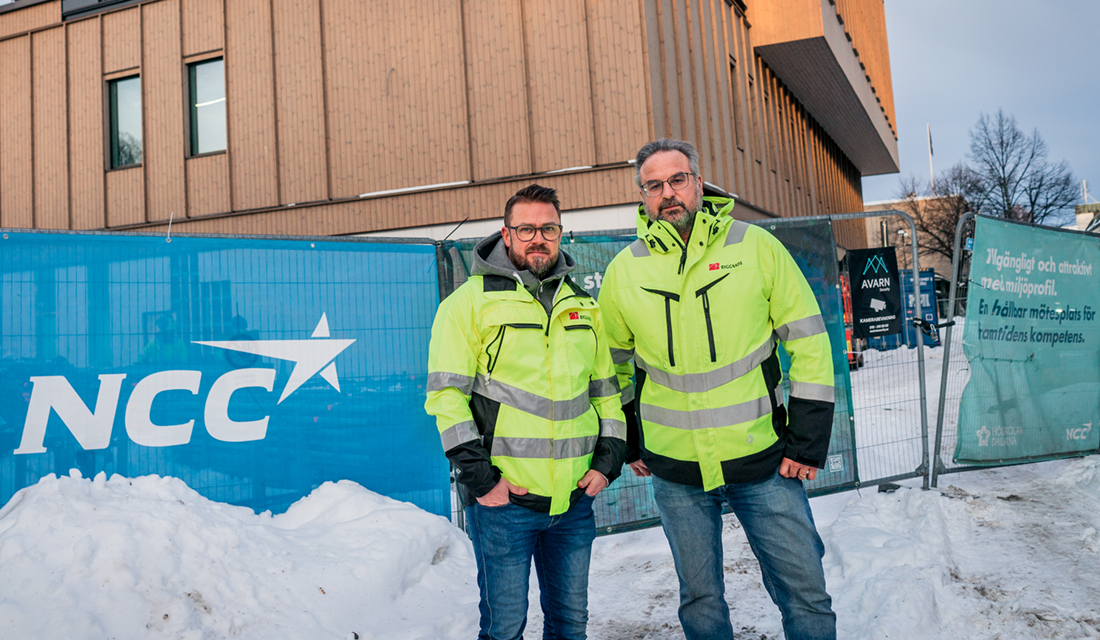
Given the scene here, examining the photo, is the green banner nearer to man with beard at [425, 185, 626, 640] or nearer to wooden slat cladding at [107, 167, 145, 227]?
man with beard at [425, 185, 626, 640]

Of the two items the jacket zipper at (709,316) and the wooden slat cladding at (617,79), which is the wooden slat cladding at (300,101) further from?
the jacket zipper at (709,316)

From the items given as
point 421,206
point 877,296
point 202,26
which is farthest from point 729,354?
point 202,26

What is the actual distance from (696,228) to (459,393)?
1.12 meters

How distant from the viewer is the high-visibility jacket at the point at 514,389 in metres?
2.65

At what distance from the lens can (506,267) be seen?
280 cm

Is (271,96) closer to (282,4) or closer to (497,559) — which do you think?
(282,4)

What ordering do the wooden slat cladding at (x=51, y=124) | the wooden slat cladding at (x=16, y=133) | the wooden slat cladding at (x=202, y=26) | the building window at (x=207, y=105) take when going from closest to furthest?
the wooden slat cladding at (x=202, y=26), the building window at (x=207, y=105), the wooden slat cladding at (x=51, y=124), the wooden slat cladding at (x=16, y=133)

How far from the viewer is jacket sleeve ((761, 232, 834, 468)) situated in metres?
2.70

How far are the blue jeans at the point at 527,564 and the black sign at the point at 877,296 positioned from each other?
3576 millimetres

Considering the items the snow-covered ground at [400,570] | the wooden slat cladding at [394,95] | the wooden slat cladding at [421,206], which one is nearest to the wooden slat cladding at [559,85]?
the wooden slat cladding at [421,206]

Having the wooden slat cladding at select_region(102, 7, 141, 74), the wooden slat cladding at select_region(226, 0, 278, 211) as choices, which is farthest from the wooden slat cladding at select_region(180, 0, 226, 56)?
the wooden slat cladding at select_region(102, 7, 141, 74)

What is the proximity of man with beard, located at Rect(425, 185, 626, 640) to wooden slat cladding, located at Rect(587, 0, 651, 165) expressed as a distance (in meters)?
9.38

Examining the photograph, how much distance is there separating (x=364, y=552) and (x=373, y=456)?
2.54ft

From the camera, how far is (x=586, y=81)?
475 inches
